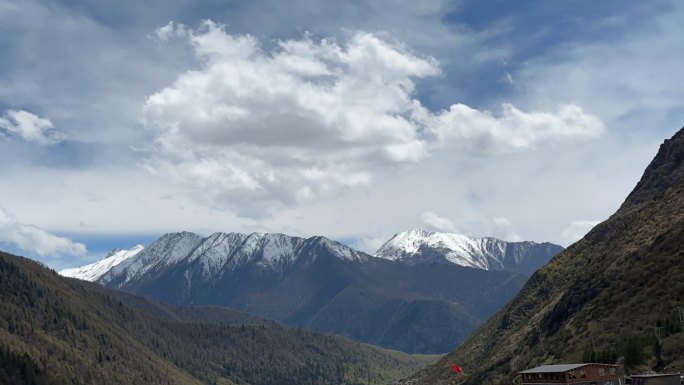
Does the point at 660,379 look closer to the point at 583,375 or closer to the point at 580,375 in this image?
the point at 583,375

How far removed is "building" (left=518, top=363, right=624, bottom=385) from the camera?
121438 mm

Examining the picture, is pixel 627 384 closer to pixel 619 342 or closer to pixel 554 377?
pixel 554 377

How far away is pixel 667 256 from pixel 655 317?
31.0m

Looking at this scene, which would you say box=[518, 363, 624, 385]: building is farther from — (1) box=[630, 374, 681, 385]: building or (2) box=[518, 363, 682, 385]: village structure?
(1) box=[630, 374, 681, 385]: building

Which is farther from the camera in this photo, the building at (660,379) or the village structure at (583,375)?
the village structure at (583,375)

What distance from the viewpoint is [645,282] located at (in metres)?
183

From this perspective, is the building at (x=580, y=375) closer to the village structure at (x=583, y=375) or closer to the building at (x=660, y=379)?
the village structure at (x=583, y=375)

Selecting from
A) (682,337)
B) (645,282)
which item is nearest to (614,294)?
(645,282)

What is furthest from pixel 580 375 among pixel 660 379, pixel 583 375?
pixel 660 379

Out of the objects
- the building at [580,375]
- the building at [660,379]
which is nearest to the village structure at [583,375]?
the building at [580,375]

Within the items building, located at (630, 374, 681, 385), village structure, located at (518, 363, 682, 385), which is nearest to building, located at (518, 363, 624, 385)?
village structure, located at (518, 363, 682, 385)

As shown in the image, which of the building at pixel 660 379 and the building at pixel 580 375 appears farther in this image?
the building at pixel 580 375

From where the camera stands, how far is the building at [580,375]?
12144 centimetres

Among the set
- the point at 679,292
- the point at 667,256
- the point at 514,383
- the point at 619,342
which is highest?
the point at 667,256
